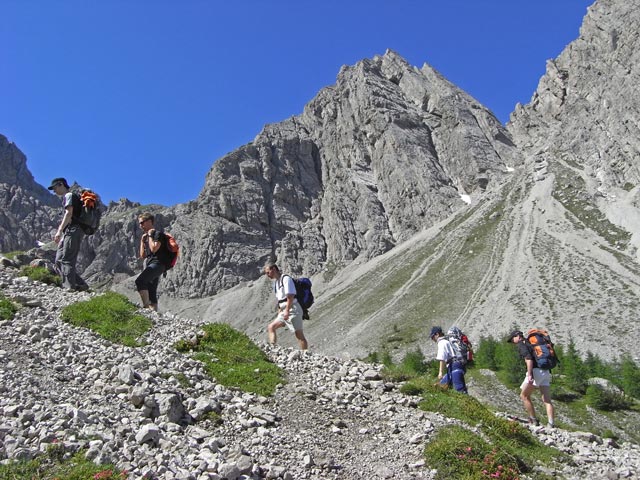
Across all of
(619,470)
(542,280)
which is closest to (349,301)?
(542,280)

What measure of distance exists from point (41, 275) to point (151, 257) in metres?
5.05

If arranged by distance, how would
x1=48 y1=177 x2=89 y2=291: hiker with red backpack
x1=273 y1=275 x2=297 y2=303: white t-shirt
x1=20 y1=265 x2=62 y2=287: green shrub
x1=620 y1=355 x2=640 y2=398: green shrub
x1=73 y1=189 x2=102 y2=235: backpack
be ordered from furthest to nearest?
x1=620 y1=355 x2=640 y2=398: green shrub, x1=20 y1=265 x2=62 y2=287: green shrub, x1=73 y1=189 x2=102 y2=235: backpack, x1=48 y1=177 x2=89 y2=291: hiker with red backpack, x1=273 y1=275 x2=297 y2=303: white t-shirt

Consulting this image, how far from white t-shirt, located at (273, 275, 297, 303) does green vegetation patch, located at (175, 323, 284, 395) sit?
92.9 inches

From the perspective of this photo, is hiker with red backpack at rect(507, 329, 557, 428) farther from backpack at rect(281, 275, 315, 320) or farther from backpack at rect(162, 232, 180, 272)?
backpack at rect(162, 232, 180, 272)

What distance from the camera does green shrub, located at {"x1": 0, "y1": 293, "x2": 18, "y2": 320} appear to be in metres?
13.6

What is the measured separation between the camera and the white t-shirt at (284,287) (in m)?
17.2

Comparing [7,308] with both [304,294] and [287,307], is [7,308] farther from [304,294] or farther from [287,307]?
[304,294]

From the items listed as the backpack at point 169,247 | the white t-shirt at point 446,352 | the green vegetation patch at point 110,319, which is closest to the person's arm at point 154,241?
the backpack at point 169,247

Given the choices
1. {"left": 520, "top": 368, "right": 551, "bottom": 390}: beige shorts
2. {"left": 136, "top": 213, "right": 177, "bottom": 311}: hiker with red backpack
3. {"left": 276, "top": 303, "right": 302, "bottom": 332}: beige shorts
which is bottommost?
{"left": 520, "top": 368, "right": 551, "bottom": 390}: beige shorts

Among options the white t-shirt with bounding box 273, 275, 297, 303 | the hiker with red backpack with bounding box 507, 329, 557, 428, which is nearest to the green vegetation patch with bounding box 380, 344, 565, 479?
the hiker with red backpack with bounding box 507, 329, 557, 428

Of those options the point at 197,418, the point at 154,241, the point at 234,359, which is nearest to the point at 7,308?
the point at 154,241

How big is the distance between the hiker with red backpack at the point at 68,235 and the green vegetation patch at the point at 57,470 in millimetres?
12611

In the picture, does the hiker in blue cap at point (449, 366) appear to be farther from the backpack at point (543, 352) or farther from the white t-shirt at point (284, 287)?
the white t-shirt at point (284, 287)

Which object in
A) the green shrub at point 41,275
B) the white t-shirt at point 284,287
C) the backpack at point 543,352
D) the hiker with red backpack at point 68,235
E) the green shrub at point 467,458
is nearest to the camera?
the green shrub at point 467,458
